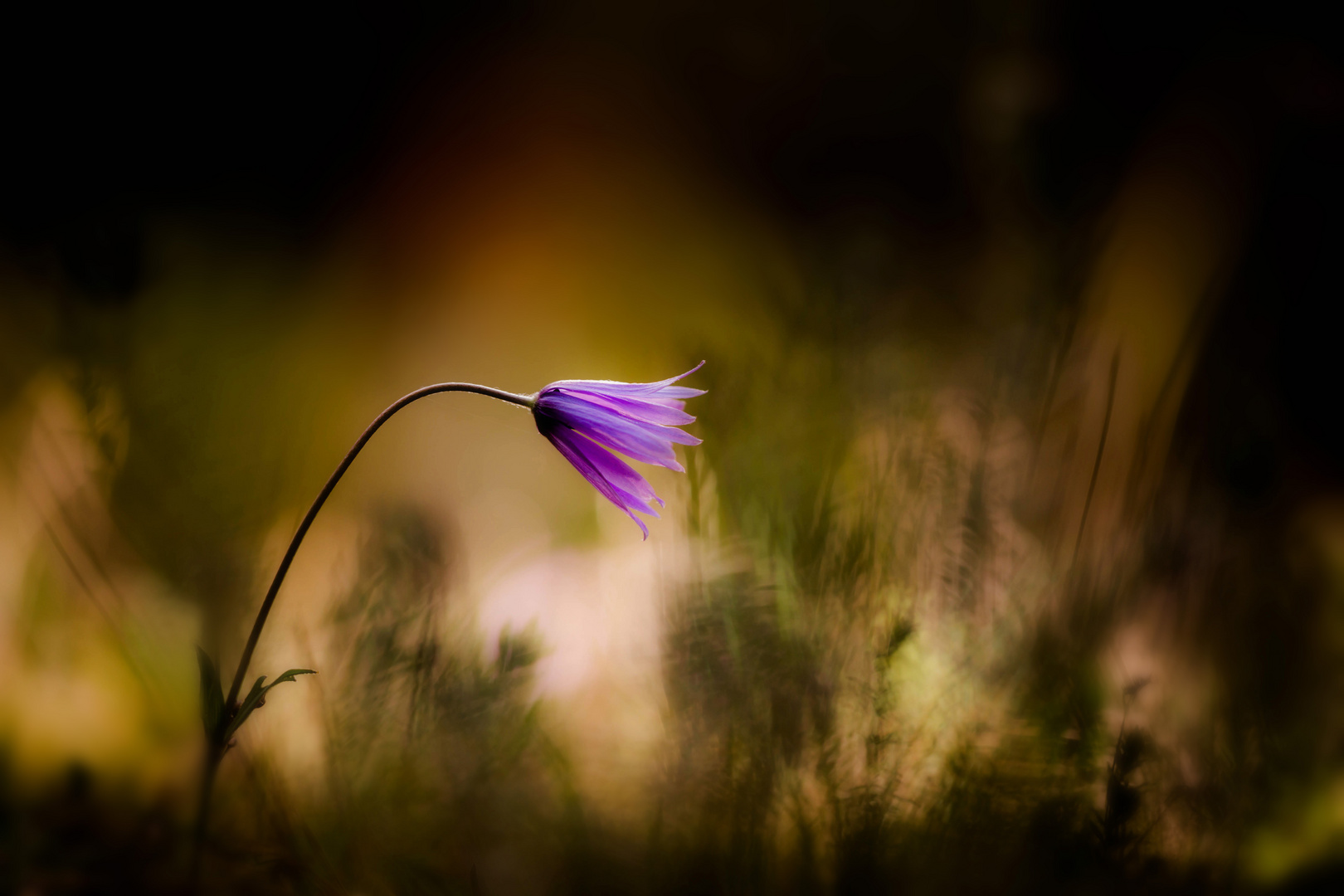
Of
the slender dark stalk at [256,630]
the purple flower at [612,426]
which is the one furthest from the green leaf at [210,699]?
the purple flower at [612,426]

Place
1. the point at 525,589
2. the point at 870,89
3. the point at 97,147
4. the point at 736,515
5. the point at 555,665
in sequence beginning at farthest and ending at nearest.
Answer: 1. the point at 870,89
2. the point at 97,147
3. the point at 525,589
4. the point at 555,665
5. the point at 736,515

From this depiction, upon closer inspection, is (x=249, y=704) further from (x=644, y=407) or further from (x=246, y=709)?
(x=644, y=407)

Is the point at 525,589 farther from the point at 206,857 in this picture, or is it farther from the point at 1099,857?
the point at 1099,857

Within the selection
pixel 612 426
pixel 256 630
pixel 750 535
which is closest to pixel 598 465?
pixel 612 426

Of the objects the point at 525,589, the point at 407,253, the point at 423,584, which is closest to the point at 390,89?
the point at 407,253

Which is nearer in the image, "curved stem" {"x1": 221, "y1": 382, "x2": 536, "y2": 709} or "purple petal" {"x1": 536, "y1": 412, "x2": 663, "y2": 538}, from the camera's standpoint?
"curved stem" {"x1": 221, "y1": 382, "x2": 536, "y2": 709}

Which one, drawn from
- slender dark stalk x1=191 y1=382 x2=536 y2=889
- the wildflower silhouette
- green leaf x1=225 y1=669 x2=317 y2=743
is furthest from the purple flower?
green leaf x1=225 y1=669 x2=317 y2=743

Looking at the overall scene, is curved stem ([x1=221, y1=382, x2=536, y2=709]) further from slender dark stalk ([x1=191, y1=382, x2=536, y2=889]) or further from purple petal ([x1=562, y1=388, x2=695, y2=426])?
purple petal ([x1=562, y1=388, x2=695, y2=426])
